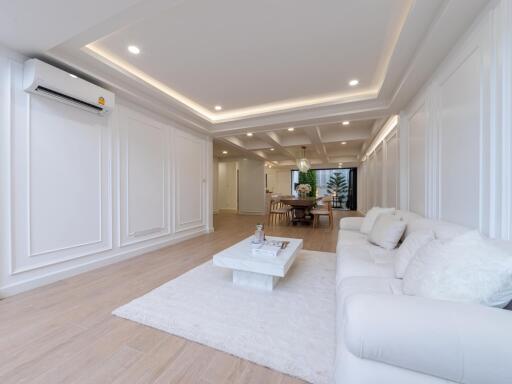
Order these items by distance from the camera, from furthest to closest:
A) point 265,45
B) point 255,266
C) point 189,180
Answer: point 189,180
point 265,45
point 255,266

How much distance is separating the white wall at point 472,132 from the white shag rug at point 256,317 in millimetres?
1393

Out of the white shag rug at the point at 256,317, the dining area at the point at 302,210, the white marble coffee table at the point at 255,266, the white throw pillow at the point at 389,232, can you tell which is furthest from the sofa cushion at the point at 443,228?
the dining area at the point at 302,210

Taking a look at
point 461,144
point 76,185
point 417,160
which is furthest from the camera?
point 417,160

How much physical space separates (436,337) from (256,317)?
1.29 metres

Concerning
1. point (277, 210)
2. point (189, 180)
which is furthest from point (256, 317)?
point (277, 210)

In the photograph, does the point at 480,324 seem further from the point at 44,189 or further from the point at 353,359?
the point at 44,189

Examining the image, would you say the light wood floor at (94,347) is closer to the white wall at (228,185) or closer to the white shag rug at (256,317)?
the white shag rug at (256,317)

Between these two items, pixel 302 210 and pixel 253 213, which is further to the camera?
pixel 253 213

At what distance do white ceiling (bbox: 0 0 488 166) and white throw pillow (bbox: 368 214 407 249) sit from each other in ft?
5.67

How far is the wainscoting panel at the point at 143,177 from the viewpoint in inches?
129

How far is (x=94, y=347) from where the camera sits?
1.43 m

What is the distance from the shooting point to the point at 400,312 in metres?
0.82

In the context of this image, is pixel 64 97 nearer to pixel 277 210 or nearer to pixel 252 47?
pixel 252 47

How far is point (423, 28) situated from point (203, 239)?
447 cm
